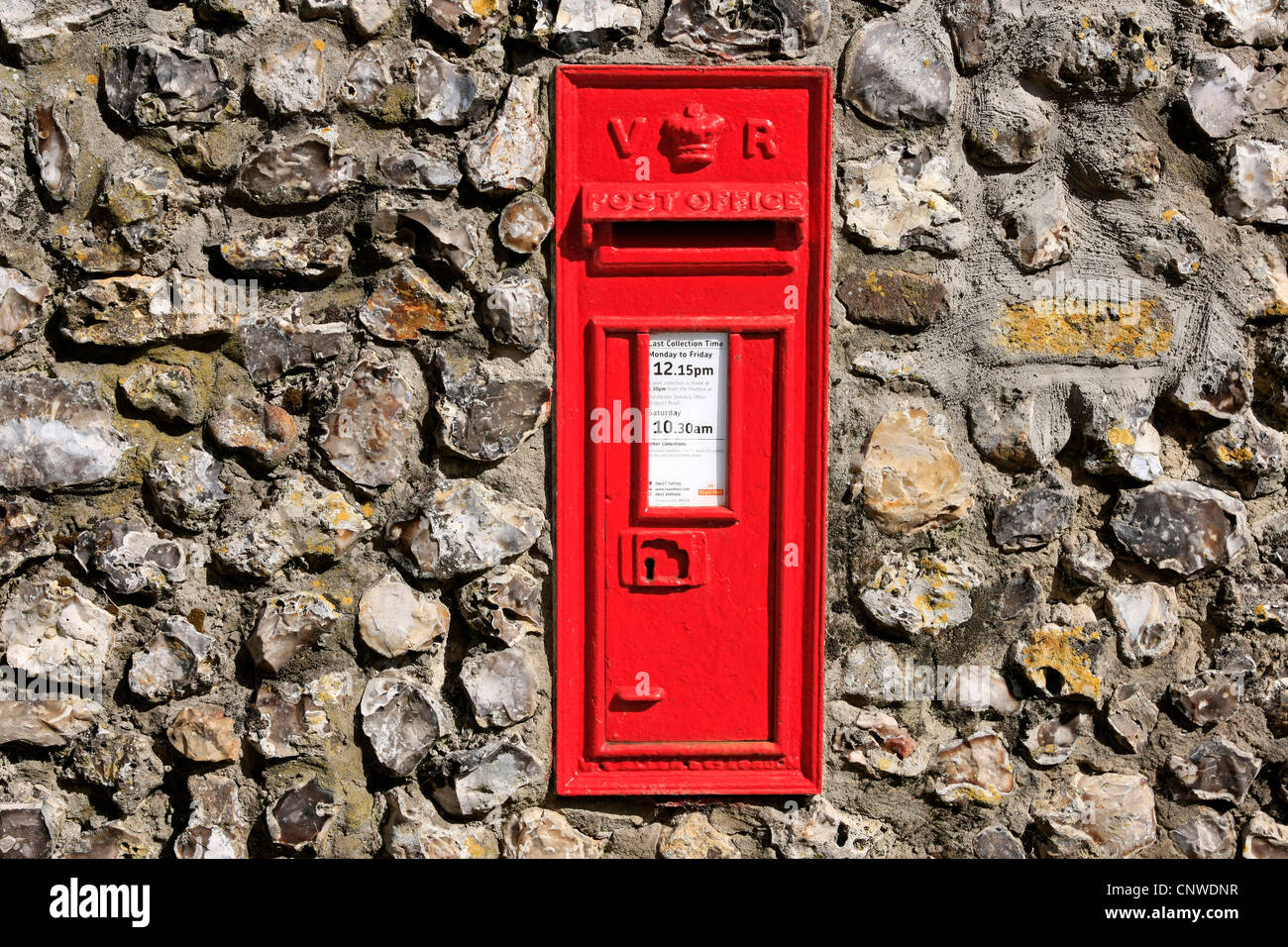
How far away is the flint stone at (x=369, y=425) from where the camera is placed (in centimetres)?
184

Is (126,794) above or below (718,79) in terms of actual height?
below

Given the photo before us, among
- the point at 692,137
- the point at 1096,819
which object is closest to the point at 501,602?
the point at 692,137

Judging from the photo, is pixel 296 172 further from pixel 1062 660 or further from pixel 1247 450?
pixel 1247 450

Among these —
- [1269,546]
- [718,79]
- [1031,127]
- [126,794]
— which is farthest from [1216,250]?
[126,794]

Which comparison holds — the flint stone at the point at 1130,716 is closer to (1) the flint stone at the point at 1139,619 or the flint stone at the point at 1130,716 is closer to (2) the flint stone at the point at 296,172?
(1) the flint stone at the point at 1139,619

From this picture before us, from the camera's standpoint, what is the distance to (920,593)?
192 cm

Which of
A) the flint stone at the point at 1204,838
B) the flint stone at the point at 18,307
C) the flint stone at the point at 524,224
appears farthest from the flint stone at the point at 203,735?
the flint stone at the point at 1204,838

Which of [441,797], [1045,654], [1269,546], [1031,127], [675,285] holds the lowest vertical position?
[441,797]

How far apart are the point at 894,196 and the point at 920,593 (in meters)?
0.76

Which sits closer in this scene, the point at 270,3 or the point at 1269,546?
the point at 270,3

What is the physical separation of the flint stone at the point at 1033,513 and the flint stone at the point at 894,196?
53cm

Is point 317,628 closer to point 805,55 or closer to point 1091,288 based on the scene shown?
point 805,55

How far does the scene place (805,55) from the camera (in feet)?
6.11

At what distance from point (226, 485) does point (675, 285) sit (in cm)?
92
